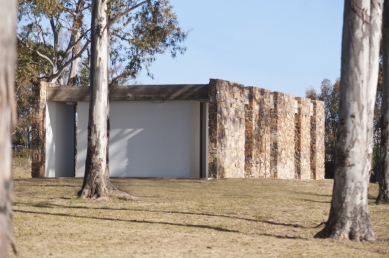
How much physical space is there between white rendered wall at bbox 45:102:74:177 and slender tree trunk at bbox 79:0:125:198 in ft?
33.9

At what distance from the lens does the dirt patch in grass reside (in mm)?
8234

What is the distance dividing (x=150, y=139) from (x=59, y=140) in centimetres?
375

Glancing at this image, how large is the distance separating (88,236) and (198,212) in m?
3.77

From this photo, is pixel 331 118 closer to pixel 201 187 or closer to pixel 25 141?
pixel 25 141

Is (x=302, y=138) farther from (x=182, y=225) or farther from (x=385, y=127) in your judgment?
(x=182, y=225)

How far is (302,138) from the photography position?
30.8 m

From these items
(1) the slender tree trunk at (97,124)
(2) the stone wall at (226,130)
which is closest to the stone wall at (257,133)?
(2) the stone wall at (226,130)

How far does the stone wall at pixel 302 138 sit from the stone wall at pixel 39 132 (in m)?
11.3

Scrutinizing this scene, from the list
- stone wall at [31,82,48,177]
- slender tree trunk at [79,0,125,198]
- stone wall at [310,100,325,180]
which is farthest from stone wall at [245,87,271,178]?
slender tree trunk at [79,0,125,198]

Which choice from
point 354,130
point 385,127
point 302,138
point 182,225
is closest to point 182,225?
point 182,225

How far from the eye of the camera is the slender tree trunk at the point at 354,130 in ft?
29.1

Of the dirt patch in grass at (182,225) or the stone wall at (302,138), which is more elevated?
the stone wall at (302,138)

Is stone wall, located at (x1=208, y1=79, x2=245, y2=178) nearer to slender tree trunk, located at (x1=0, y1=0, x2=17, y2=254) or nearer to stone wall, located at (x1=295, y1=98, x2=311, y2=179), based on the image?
stone wall, located at (x1=295, y1=98, x2=311, y2=179)

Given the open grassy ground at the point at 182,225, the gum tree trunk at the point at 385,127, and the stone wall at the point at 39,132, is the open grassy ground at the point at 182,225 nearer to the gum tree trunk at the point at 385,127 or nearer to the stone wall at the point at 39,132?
the gum tree trunk at the point at 385,127
